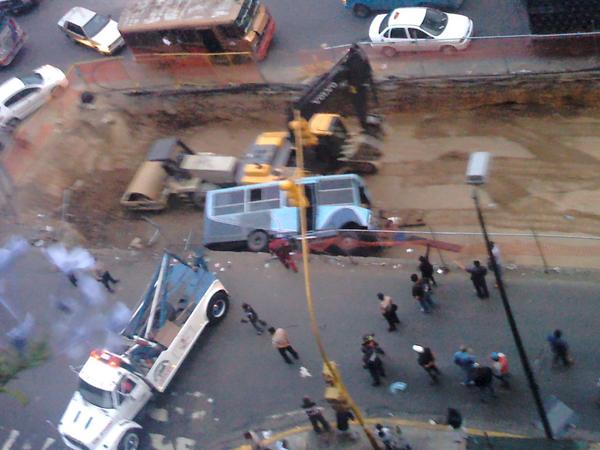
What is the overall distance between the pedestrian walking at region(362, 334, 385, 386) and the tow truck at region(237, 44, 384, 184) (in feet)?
21.5

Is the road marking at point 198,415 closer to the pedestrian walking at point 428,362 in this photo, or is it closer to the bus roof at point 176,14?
the pedestrian walking at point 428,362

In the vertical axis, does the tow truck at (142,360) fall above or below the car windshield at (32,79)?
below

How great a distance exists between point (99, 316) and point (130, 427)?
4077 mm

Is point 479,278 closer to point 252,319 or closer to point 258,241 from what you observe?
point 252,319

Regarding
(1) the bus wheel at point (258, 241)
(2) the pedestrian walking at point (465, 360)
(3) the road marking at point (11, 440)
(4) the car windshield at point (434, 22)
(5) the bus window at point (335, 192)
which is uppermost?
(4) the car windshield at point (434, 22)

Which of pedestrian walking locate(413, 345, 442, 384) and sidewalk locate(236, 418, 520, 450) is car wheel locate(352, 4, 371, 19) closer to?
pedestrian walking locate(413, 345, 442, 384)

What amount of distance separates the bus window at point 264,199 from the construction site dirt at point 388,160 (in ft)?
8.62

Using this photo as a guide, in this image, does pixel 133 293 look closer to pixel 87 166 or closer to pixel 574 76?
pixel 87 166

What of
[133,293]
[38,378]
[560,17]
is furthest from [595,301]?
[38,378]

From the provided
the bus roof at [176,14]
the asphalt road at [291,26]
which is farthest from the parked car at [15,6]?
the bus roof at [176,14]

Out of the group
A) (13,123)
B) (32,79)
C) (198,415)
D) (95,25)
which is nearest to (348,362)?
(198,415)

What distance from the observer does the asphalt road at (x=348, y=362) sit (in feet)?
47.5

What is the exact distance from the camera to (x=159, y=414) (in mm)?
16016

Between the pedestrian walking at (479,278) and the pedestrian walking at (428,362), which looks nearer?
→ the pedestrian walking at (428,362)
